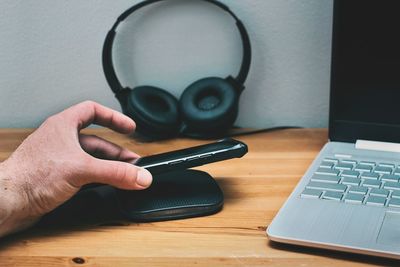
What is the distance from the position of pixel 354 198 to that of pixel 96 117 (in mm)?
328

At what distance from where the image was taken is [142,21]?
1.00m

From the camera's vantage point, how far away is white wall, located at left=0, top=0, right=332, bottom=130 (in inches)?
39.1

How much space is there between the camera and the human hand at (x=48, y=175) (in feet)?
2.07

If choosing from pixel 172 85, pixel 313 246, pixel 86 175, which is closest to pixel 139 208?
pixel 86 175

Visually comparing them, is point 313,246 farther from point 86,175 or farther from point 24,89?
point 24,89

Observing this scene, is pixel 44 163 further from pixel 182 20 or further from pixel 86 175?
pixel 182 20

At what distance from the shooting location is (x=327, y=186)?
714 mm

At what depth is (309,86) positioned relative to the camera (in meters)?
1.02

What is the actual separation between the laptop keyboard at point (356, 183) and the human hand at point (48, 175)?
205 millimetres

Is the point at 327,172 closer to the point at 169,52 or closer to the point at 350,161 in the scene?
the point at 350,161

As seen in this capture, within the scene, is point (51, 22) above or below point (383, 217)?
above

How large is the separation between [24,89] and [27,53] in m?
0.06

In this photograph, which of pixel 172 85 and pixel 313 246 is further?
pixel 172 85

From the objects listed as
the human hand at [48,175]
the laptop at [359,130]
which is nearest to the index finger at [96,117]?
the human hand at [48,175]
